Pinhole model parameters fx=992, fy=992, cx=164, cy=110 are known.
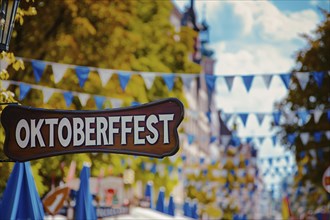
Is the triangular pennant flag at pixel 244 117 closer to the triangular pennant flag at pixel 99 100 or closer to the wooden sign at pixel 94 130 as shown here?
the triangular pennant flag at pixel 99 100

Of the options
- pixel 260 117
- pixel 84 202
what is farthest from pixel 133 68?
pixel 84 202

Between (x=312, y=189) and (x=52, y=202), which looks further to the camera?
(x=312, y=189)

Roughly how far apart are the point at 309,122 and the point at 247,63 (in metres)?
9.00

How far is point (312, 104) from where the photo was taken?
103 ft

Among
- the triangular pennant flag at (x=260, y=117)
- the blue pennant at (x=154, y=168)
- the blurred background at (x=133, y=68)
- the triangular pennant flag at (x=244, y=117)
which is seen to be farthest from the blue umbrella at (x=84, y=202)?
the blue pennant at (x=154, y=168)

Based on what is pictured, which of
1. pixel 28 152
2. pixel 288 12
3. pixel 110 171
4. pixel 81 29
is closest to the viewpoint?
pixel 28 152

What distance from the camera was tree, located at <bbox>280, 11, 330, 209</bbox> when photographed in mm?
28094

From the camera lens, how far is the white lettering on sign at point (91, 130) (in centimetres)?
841

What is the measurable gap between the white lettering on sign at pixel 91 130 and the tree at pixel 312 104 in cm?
1697

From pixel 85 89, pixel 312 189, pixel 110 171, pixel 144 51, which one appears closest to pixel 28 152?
pixel 85 89

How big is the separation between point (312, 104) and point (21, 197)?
19.6m

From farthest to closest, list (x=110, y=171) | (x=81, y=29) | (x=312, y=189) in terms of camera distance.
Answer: (x=312, y=189)
(x=110, y=171)
(x=81, y=29)

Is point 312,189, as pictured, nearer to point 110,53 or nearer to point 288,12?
point 110,53

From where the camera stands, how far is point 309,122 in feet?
108
